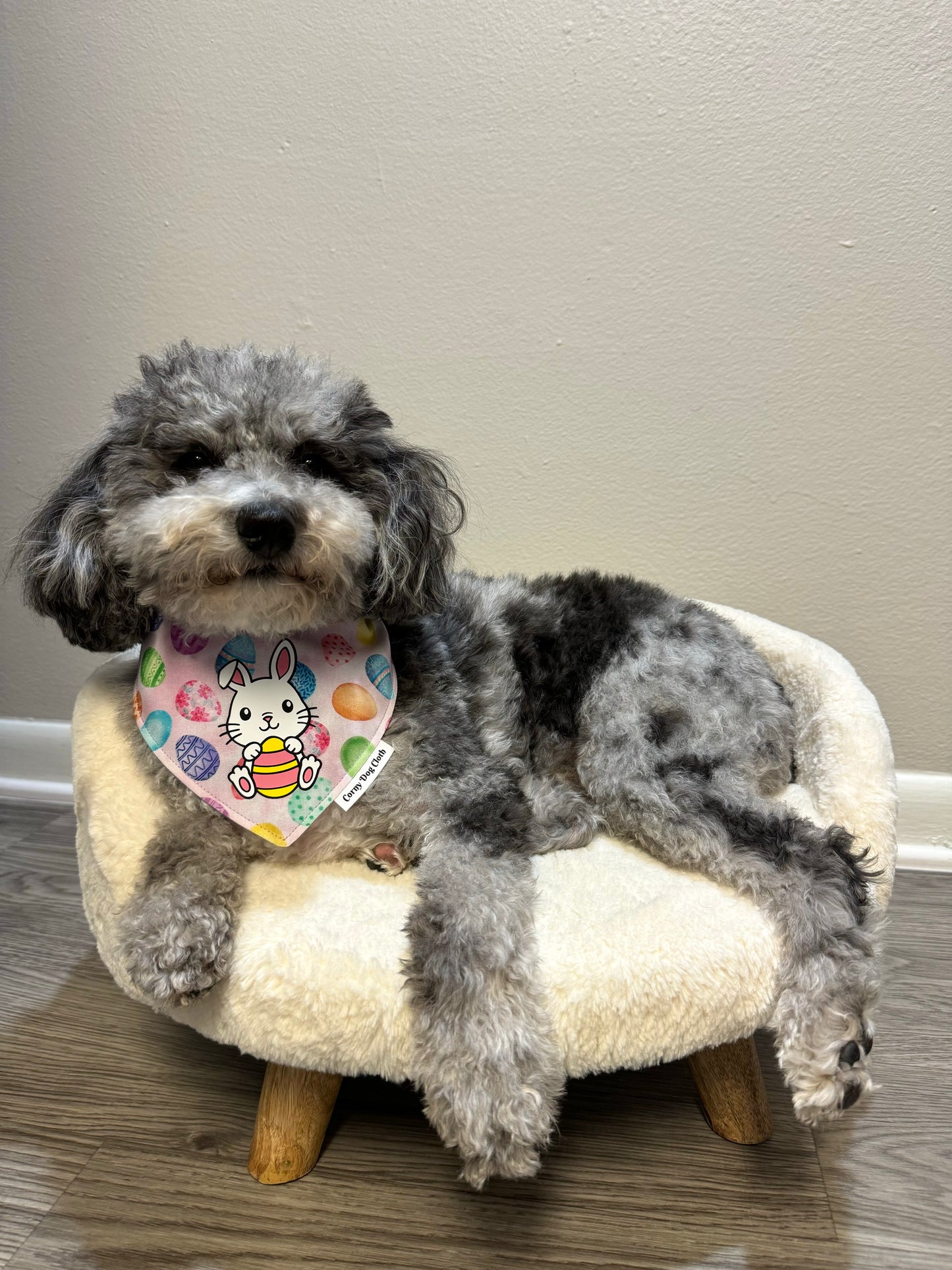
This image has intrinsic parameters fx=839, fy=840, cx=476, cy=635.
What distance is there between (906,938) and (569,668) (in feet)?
3.40

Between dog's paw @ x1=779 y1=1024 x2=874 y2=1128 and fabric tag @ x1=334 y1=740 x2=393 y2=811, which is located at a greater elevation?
fabric tag @ x1=334 y1=740 x2=393 y2=811

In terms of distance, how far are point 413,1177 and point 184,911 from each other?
527 millimetres

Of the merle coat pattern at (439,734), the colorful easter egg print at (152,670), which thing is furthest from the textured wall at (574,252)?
the colorful easter egg print at (152,670)

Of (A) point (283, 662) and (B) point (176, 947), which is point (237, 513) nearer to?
(A) point (283, 662)

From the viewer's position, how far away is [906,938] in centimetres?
189

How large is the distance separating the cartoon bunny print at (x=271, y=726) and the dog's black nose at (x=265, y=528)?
0.28m

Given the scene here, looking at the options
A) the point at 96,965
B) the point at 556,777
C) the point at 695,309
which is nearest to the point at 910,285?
the point at 695,309

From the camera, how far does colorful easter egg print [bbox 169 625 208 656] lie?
140cm

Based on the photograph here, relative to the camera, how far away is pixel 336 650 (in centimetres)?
142

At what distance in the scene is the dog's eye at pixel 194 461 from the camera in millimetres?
1265

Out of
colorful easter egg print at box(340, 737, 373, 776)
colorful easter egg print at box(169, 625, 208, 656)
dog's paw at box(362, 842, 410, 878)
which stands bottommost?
dog's paw at box(362, 842, 410, 878)

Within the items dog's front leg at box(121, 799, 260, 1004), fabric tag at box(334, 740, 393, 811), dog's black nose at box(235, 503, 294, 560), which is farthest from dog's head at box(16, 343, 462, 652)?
dog's front leg at box(121, 799, 260, 1004)

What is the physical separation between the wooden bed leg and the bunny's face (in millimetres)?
493

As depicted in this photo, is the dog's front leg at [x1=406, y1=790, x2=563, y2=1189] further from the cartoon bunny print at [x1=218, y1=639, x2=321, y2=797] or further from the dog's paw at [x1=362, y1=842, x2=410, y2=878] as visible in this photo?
the cartoon bunny print at [x1=218, y1=639, x2=321, y2=797]
